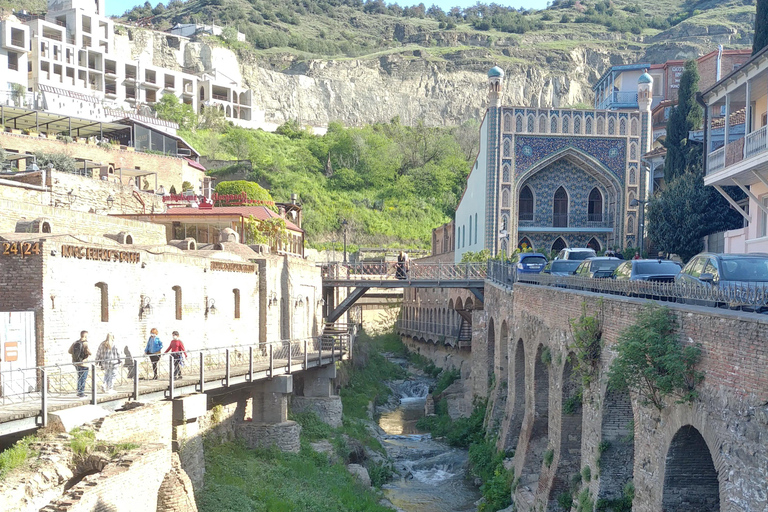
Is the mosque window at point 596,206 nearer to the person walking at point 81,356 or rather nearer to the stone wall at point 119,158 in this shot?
the stone wall at point 119,158

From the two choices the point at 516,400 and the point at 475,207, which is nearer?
the point at 516,400

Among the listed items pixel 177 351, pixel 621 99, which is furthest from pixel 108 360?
pixel 621 99

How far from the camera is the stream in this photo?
23297 millimetres

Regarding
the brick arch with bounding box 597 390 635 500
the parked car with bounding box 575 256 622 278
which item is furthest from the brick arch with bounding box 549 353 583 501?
the parked car with bounding box 575 256 622 278

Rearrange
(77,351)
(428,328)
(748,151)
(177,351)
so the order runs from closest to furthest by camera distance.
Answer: (77,351) → (177,351) → (748,151) → (428,328)

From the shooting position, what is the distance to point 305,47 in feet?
394

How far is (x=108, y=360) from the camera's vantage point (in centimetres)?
1393

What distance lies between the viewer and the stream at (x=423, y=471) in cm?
2330

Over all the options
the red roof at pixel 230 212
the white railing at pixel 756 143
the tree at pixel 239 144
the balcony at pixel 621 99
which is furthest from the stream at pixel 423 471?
the tree at pixel 239 144

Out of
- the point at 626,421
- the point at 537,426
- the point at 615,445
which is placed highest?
the point at 626,421

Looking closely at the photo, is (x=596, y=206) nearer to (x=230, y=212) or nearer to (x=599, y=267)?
(x=230, y=212)

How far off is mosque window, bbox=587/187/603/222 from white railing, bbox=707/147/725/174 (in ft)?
62.2

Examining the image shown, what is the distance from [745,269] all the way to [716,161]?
11.0 m

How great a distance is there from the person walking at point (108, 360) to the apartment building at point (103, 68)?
44354 millimetres
